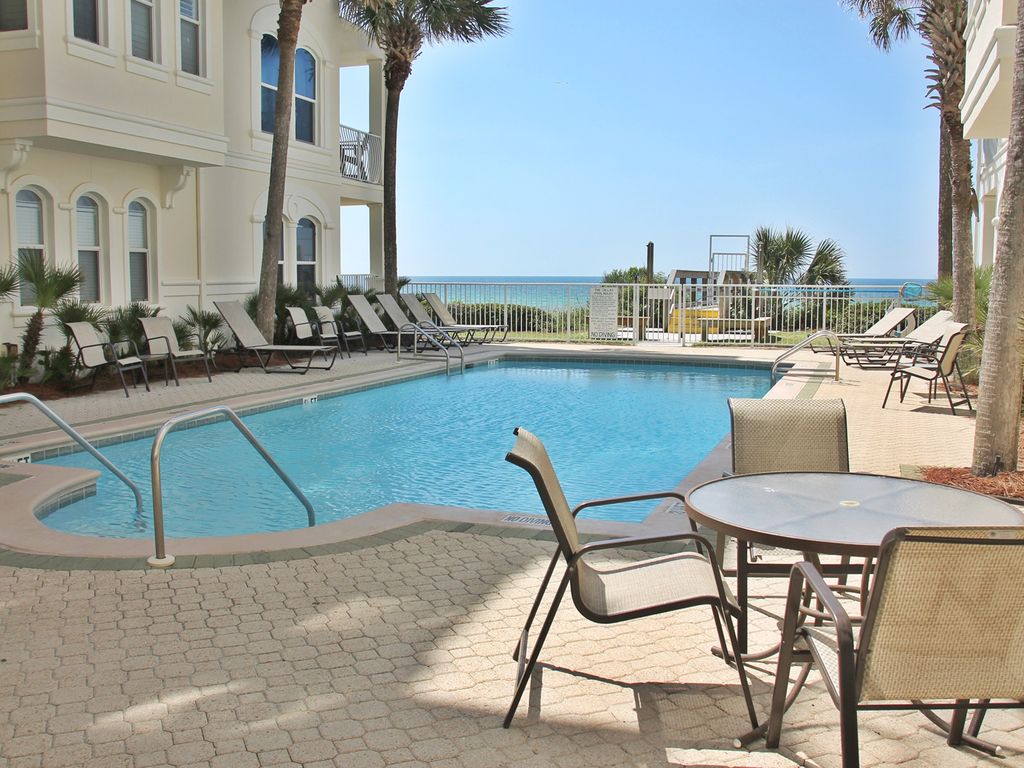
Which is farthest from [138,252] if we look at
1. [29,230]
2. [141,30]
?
[141,30]

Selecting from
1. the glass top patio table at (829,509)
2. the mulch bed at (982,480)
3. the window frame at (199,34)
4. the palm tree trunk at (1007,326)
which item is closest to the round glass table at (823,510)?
the glass top patio table at (829,509)

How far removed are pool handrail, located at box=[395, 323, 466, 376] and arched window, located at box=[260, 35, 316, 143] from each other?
167 inches

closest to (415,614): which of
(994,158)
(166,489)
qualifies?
(166,489)

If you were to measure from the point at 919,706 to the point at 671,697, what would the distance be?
1016 mm

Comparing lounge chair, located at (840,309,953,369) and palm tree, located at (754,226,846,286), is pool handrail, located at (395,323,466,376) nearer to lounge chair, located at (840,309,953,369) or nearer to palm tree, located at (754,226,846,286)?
lounge chair, located at (840,309,953,369)

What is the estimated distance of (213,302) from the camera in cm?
1461

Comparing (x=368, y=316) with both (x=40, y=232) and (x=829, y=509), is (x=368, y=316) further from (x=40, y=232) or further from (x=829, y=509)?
(x=829, y=509)

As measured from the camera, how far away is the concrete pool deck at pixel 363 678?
119 inches

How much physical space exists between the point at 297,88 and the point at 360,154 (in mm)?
2656

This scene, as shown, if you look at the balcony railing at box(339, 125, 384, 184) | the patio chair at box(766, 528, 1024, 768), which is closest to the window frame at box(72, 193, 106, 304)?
the balcony railing at box(339, 125, 384, 184)

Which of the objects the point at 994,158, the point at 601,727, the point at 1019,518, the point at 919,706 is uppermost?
the point at 994,158

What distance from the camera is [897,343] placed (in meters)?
13.8

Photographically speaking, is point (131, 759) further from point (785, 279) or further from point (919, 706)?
point (785, 279)

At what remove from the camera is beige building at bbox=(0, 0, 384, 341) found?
455 inches
